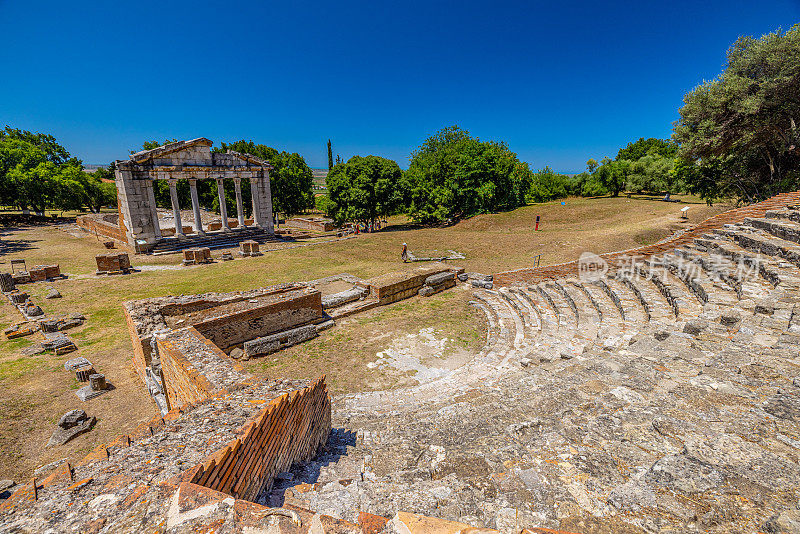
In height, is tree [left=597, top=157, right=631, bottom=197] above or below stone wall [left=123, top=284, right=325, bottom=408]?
above

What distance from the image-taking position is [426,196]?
38312 mm

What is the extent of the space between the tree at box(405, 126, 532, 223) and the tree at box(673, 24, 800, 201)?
19.5m

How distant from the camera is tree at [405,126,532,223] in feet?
123

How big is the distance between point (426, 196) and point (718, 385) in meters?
34.9

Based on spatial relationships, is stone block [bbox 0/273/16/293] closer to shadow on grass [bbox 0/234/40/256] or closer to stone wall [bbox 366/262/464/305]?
shadow on grass [bbox 0/234/40/256]

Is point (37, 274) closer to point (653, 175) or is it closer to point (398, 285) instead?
point (398, 285)

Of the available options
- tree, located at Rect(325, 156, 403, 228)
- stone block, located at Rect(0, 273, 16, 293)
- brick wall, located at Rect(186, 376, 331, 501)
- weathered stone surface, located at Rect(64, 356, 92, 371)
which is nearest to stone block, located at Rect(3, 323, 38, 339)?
weathered stone surface, located at Rect(64, 356, 92, 371)

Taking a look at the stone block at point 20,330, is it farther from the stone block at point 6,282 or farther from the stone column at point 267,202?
the stone column at point 267,202

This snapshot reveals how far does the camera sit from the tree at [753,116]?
16281 millimetres

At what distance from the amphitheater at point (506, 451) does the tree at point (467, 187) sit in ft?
98.9

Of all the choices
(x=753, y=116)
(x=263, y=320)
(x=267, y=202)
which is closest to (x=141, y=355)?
(x=263, y=320)

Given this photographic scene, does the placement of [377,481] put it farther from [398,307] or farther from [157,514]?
[398,307]

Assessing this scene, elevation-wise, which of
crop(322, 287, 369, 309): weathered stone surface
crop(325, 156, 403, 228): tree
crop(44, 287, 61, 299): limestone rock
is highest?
crop(325, 156, 403, 228): tree

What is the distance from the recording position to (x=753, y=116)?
17.1 m
